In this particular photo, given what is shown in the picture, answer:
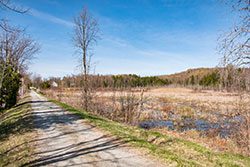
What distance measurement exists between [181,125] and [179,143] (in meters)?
10.7

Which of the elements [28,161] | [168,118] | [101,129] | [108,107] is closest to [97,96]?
[108,107]

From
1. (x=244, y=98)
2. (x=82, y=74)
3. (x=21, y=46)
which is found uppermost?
(x=21, y=46)

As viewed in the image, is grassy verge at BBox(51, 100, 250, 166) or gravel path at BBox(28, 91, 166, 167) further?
grassy verge at BBox(51, 100, 250, 166)

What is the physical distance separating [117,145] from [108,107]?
11809mm

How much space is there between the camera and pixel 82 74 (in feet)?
71.5

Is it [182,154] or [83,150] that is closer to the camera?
[182,154]

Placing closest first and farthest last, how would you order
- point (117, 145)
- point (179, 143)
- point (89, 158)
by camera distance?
point (89, 158), point (117, 145), point (179, 143)

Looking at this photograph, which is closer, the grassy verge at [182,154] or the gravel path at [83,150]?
the gravel path at [83,150]

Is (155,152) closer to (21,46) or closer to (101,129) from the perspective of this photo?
(101,129)

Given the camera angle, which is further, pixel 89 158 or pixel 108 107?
pixel 108 107

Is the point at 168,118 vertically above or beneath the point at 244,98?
beneath

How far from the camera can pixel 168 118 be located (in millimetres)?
22188

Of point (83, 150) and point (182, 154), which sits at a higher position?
point (83, 150)

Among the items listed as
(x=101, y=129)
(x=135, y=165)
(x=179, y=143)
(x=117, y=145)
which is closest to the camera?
(x=135, y=165)
